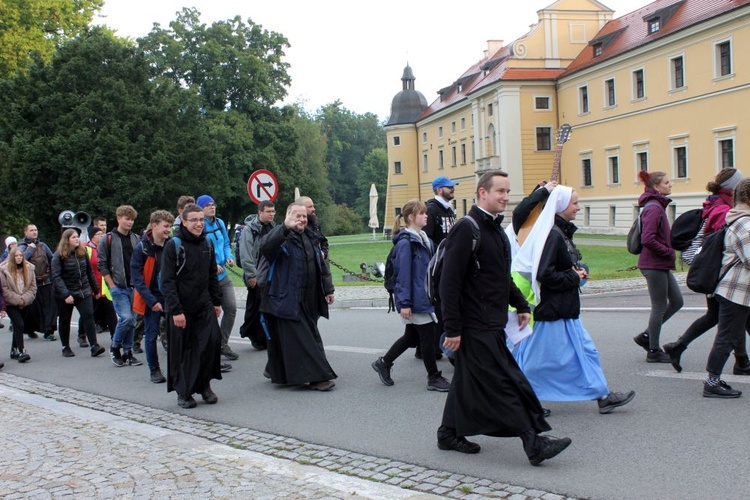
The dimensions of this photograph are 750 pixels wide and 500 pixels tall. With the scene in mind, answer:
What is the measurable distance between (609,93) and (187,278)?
4748 cm

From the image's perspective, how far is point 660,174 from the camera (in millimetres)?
8531

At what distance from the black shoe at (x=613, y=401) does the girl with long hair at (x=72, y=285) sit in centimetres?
Answer: 787

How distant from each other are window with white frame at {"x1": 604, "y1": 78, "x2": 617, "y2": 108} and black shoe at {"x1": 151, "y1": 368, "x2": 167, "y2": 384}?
150 ft

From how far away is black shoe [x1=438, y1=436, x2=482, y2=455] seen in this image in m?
5.73

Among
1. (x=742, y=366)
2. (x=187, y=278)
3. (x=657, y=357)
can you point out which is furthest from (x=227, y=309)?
(x=742, y=366)

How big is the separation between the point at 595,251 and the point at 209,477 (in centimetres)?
3046

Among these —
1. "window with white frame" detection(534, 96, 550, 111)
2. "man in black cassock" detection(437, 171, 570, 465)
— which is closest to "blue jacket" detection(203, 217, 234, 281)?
"man in black cassock" detection(437, 171, 570, 465)

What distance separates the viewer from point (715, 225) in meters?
7.53

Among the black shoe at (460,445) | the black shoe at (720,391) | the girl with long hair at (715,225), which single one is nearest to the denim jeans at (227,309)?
the black shoe at (460,445)

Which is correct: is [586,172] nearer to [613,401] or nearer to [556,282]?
[613,401]

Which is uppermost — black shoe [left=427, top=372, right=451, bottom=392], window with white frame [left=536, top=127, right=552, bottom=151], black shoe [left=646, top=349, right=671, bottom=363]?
window with white frame [left=536, top=127, right=552, bottom=151]

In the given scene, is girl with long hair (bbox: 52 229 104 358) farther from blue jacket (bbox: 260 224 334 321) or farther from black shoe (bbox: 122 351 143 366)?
blue jacket (bbox: 260 224 334 321)

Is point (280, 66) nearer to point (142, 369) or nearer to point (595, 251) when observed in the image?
point (595, 251)

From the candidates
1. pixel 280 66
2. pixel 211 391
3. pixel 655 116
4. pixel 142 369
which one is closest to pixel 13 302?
pixel 142 369
